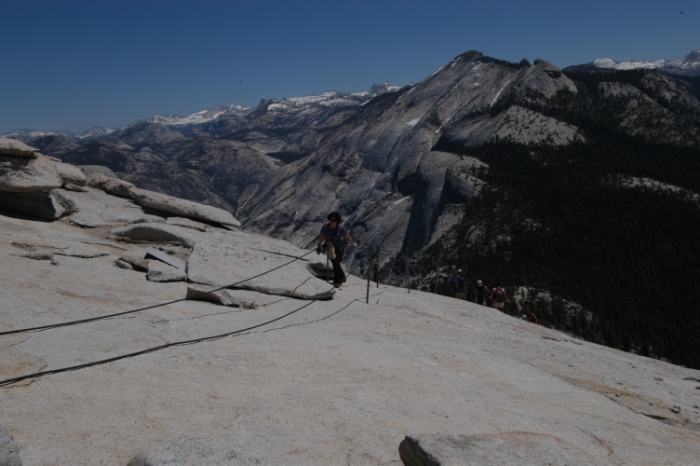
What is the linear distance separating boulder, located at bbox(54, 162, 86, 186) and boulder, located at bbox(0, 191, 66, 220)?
299 centimetres

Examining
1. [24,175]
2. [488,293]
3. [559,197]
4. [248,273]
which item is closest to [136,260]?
[248,273]

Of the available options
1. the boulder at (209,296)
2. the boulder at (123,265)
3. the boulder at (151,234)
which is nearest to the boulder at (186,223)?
the boulder at (151,234)

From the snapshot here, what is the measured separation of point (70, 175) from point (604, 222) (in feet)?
369

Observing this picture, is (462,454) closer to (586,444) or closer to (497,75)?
(586,444)

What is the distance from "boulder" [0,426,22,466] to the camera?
151 inches

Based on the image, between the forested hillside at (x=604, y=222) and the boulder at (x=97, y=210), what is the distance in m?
54.4

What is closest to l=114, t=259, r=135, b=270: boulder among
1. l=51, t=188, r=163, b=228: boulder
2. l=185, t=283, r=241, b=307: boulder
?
l=185, t=283, r=241, b=307: boulder

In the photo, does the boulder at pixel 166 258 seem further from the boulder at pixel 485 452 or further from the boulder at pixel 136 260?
the boulder at pixel 485 452

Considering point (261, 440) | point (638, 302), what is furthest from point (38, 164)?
point (638, 302)

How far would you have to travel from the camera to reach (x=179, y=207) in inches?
789

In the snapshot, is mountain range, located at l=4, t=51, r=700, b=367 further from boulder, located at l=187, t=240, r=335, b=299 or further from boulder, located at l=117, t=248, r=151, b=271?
boulder, located at l=117, t=248, r=151, b=271

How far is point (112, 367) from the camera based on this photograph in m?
7.00

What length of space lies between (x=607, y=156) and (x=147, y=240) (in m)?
148

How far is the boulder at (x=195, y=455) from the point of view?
13.3 ft
